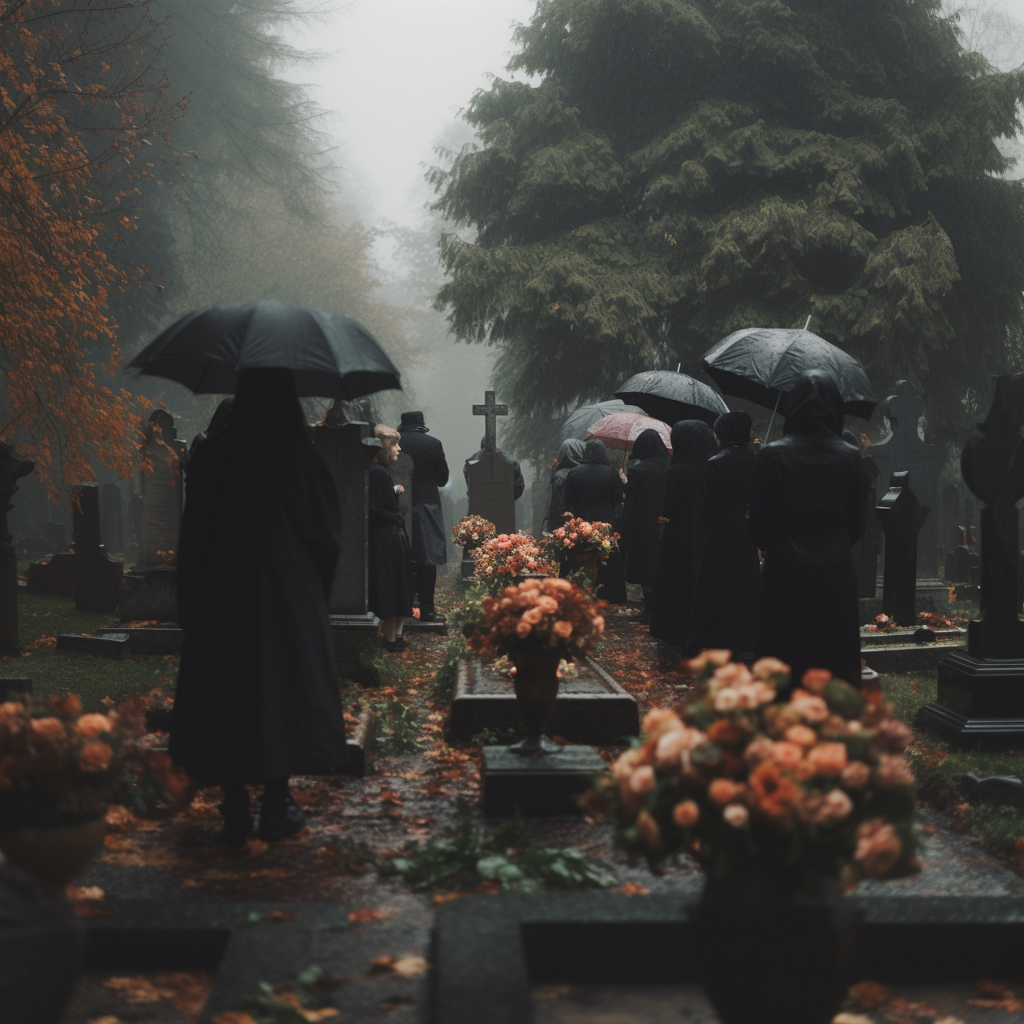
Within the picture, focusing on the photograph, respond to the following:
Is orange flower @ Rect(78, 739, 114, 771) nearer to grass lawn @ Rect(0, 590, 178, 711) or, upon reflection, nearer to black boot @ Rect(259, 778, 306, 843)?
black boot @ Rect(259, 778, 306, 843)

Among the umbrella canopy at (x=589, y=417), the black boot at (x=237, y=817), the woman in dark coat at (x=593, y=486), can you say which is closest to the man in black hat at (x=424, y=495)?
the woman in dark coat at (x=593, y=486)

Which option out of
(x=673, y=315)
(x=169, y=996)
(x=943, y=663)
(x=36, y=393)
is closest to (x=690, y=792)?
(x=169, y=996)

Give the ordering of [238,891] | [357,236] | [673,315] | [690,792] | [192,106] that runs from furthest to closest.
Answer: [357,236] → [192,106] → [673,315] → [238,891] → [690,792]

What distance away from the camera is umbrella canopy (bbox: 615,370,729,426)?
11.6 meters

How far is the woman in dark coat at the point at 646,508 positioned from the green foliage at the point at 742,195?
7.73 m

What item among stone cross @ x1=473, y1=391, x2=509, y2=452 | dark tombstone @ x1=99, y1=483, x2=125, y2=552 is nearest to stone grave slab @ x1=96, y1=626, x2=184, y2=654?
stone cross @ x1=473, y1=391, x2=509, y2=452

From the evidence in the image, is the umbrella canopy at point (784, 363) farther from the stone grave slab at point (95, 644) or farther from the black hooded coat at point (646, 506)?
the stone grave slab at point (95, 644)

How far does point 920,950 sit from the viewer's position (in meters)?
3.26

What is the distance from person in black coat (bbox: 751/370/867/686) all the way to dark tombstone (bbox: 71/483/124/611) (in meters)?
9.38

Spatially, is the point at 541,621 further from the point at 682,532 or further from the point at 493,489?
the point at 493,489

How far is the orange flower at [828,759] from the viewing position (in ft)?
8.09

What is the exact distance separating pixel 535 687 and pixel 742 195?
60.8 ft

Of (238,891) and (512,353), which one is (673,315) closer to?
(512,353)

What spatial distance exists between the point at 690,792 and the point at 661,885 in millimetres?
1833
